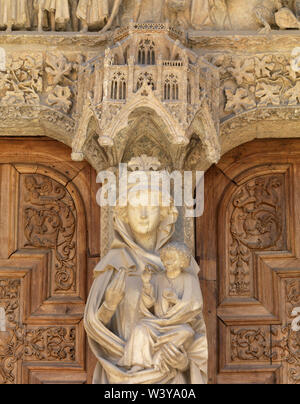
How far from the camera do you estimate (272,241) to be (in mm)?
5477

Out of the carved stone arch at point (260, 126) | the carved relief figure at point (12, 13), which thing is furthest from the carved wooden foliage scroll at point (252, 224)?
the carved relief figure at point (12, 13)

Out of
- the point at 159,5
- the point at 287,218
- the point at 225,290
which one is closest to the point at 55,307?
the point at 225,290

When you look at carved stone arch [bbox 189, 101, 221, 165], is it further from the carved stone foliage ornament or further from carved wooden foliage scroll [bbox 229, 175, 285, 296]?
carved wooden foliage scroll [bbox 229, 175, 285, 296]

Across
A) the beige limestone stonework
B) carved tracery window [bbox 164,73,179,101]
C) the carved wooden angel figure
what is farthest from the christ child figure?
the carved wooden angel figure

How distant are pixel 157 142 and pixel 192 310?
35.1 inches

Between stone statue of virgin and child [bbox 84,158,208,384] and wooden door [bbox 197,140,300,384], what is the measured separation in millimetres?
542

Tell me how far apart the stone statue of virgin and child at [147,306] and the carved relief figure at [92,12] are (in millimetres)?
908

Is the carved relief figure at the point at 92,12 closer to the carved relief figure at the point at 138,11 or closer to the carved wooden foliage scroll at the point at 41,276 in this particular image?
the carved relief figure at the point at 138,11

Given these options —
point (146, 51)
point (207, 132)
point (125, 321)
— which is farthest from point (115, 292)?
point (146, 51)

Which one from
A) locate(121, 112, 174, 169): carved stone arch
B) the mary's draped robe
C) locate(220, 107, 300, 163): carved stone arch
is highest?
locate(220, 107, 300, 163): carved stone arch

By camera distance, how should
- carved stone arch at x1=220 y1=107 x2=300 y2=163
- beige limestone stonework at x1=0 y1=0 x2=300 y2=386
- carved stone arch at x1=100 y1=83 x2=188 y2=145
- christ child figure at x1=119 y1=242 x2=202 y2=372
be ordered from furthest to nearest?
carved stone arch at x1=220 y1=107 x2=300 y2=163 < beige limestone stonework at x1=0 y1=0 x2=300 y2=386 < carved stone arch at x1=100 y1=83 x2=188 y2=145 < christ child figure at x1=119 y1=242 x2=202 y2=372

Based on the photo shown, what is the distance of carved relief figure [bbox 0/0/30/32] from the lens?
213 inches

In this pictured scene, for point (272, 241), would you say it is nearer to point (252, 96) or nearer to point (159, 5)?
point (252, 96)

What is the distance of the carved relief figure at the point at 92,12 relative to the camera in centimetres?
538
